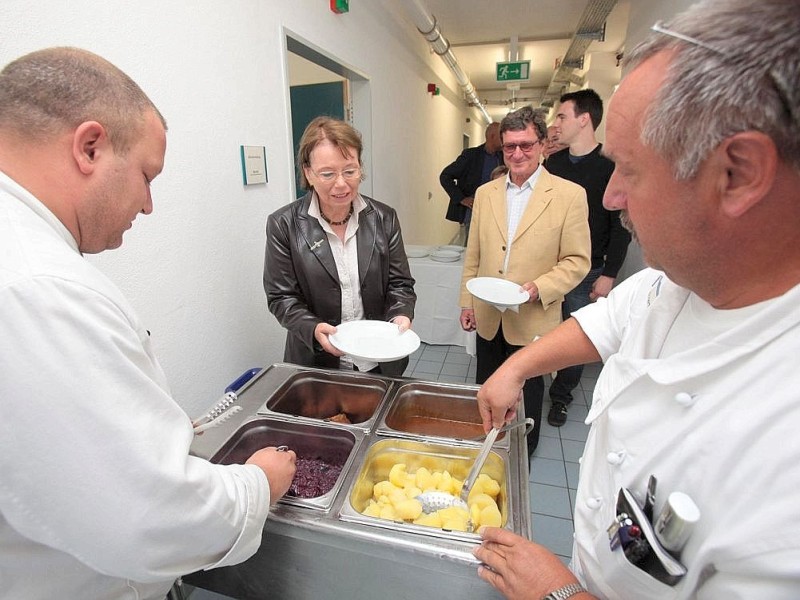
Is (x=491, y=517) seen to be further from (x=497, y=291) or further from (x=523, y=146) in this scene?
(x=523, y=146)

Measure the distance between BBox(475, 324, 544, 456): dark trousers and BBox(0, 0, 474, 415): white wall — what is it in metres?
1.23

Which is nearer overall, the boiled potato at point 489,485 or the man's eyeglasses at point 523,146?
the boiled potato at point 489,485

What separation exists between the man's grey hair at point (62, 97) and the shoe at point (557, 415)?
2.81m

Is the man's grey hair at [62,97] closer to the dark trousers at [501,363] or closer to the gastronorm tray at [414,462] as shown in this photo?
the gastronorm tray at [414,462]

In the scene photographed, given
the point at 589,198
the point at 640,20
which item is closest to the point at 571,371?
the point at 589,198

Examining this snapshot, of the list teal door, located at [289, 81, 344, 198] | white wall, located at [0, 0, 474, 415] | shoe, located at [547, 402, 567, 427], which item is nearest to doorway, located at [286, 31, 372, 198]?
teal door, located at [289, 81, 344, 198]

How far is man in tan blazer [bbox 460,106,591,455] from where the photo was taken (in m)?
2.04

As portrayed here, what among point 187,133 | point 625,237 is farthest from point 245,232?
point 625,237

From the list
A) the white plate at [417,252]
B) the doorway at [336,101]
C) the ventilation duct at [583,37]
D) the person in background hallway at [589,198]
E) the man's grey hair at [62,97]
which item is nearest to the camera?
the man's grey hair at [62,97]

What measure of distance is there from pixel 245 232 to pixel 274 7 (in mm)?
1198

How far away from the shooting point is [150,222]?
1479mm

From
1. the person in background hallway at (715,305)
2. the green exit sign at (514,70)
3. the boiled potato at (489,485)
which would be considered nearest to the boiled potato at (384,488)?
the boiled potato at (489,485)

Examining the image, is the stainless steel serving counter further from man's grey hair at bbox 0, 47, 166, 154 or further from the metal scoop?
man's grey hair at bbox 0, 47, 166, 154

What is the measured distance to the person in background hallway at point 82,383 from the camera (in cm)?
52
